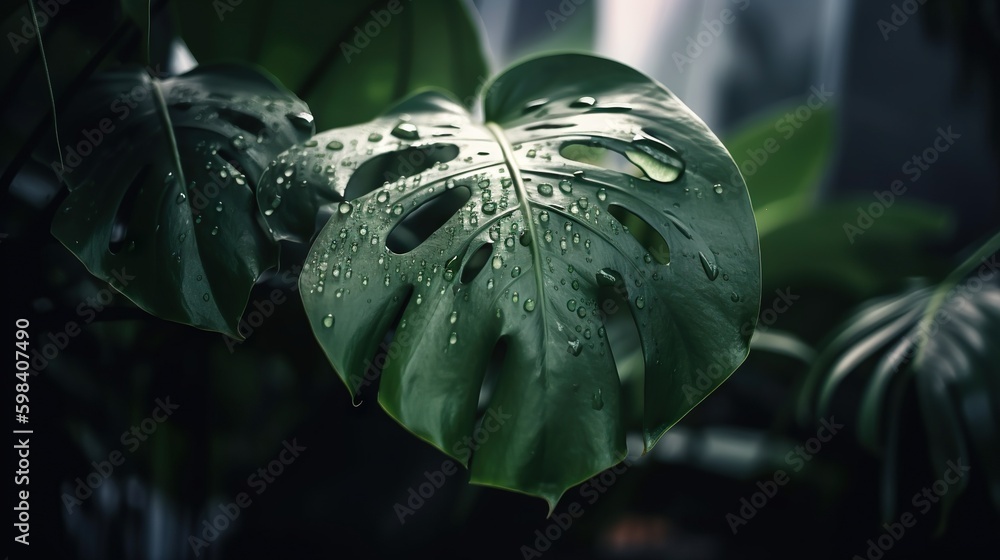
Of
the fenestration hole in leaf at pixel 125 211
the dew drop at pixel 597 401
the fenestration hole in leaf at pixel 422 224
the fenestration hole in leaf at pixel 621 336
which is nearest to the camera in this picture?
the dew drop at pixel 597 401

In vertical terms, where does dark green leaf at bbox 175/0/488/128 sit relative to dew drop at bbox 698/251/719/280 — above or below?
above

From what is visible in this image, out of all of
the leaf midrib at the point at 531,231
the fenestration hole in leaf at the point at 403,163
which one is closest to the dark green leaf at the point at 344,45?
the fenestration hole in leaf at the point at 403,163

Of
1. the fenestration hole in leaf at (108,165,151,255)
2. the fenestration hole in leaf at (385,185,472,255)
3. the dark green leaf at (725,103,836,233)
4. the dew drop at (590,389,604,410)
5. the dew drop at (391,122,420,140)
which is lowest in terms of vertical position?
the dark green leaf at (725,103,836,233)

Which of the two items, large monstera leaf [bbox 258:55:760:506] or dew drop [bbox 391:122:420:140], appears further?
dew drop [bbox 391:122:420:140]

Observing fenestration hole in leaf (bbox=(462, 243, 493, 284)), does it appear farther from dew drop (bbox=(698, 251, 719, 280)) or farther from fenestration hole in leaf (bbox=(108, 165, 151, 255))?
fenestration hole in leaf (bbox=(108, 165, 151, 255))

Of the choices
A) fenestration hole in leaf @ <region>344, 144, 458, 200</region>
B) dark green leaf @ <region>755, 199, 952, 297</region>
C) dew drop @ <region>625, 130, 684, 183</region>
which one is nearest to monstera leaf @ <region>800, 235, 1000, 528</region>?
dark green leaf @ <region>755, 199, 952, 297</region>

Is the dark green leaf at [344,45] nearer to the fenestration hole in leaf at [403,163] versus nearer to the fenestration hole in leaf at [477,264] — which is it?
the fenestration hole in leaf at [403,163]
